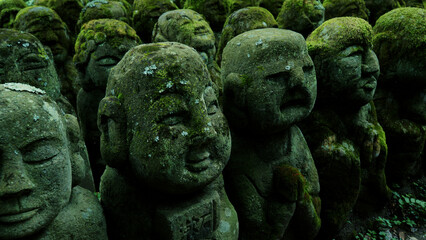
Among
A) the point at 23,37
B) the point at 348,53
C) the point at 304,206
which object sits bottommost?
the point at 304,206

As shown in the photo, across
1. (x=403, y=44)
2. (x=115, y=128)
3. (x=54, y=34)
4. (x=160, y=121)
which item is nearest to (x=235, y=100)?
(x=160, y=121)

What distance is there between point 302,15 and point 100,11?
367 cm

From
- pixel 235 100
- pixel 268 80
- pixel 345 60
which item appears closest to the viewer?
pixel 268 80

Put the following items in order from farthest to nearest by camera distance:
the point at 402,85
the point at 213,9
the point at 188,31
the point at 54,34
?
the point at 213,9 < the point at 54,34 < the point at 402,85 < the point at 188,31

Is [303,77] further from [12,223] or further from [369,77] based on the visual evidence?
[12,223]

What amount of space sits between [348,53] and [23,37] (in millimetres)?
3213

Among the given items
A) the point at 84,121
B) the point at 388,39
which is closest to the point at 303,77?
the point at 388,39

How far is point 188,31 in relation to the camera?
195 inches

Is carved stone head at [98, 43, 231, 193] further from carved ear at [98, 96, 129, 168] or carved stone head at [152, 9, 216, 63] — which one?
carved stone head at [152, 9, 216, 63]

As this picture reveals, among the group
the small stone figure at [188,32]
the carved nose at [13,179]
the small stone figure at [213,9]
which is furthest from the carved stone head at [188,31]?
the carved nose at [13,179]

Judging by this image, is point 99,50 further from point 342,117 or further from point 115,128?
point 342,117

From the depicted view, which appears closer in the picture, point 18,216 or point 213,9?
point 18,216

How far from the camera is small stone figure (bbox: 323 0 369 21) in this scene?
22.4 feet

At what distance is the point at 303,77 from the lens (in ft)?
9.33
